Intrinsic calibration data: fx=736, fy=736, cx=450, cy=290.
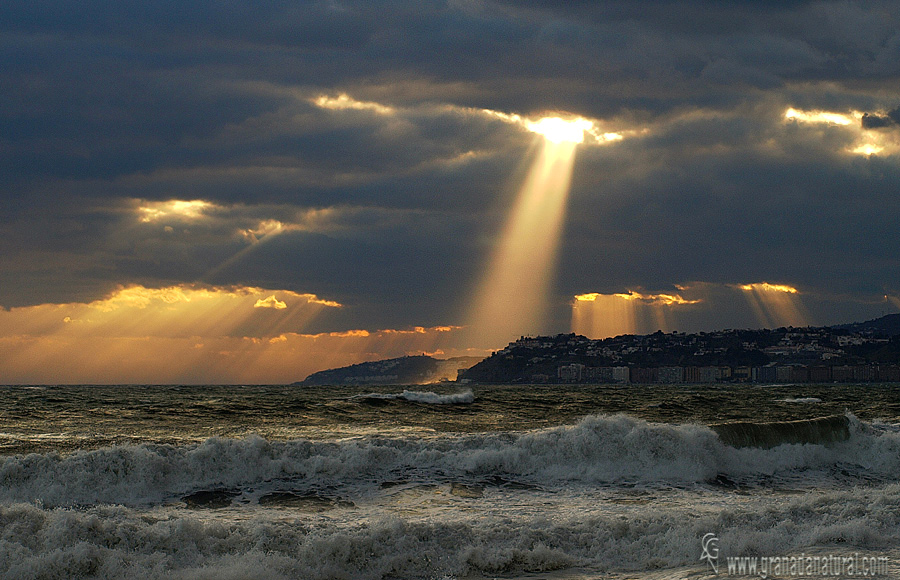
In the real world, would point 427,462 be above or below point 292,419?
below

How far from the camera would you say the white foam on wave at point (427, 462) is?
19703mm

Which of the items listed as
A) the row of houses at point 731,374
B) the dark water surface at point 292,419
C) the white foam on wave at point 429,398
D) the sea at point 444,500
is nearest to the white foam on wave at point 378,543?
the sea at point 444,500

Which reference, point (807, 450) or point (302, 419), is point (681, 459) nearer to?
point (807, 450)

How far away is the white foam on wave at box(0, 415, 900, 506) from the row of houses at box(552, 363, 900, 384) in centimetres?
15537

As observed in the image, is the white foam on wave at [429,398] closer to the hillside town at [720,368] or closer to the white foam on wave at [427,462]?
the white foam on wave at [427,462]

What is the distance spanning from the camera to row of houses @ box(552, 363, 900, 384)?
172125mm

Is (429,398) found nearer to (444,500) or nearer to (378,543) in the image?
(444,500)

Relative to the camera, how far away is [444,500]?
19.4 meters

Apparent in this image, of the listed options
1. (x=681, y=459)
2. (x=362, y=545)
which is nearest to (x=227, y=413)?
(x=681, y=459)

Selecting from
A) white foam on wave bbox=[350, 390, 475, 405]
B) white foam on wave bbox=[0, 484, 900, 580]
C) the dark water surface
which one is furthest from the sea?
white foam on wave bbox=[350, 390, 475, 405]

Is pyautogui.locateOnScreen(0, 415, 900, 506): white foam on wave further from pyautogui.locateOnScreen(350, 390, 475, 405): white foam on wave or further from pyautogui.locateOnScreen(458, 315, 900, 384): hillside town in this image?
pyautogui.locateOnScreen(458, 315, 900, 384): hillside town

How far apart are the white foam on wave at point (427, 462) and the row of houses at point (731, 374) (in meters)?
155

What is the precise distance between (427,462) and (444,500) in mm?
4196

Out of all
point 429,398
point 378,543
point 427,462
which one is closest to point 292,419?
point 427,462
